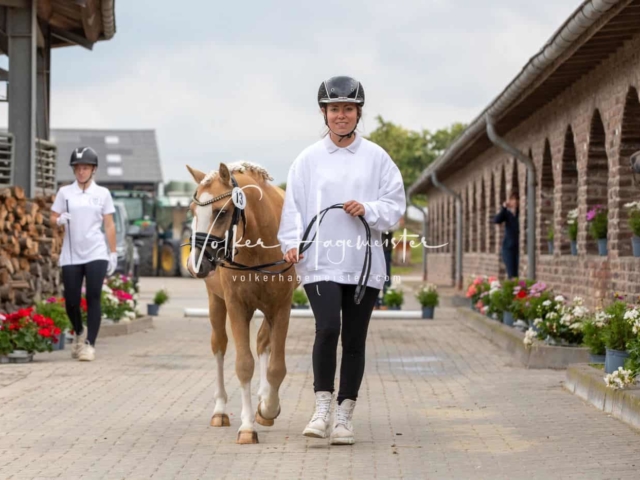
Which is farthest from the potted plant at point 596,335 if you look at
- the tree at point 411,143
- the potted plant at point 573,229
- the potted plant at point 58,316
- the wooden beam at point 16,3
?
the tree at point 411,143

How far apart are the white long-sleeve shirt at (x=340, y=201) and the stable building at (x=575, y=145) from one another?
3.22 meters

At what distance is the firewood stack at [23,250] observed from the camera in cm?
1602

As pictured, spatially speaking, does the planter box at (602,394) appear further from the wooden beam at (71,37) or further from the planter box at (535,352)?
the wooden beam at (71,37)

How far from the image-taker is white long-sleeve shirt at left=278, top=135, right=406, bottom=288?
7.84m

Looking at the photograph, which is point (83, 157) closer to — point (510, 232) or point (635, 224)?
point (635, 224)

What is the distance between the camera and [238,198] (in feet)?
25.7

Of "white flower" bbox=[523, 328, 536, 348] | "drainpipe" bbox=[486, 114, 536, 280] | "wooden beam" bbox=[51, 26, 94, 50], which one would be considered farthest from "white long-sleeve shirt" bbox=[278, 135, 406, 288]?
"wooden beam" bbox=[51, 26, 94, 50]

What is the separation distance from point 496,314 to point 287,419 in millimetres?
9196

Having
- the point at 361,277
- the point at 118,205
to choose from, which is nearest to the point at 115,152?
the point at 118,205

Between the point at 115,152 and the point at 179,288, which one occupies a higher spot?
the point at 115,152

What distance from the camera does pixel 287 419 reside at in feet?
29.8

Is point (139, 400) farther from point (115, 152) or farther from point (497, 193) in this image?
point (115, 152)

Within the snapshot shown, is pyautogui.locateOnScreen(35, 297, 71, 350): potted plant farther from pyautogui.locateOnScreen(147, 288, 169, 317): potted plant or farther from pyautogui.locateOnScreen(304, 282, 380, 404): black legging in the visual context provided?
pyautogui.locateOnScreen(147, 288, 169, 317): potted plant

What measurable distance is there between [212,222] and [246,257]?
0.42 m
